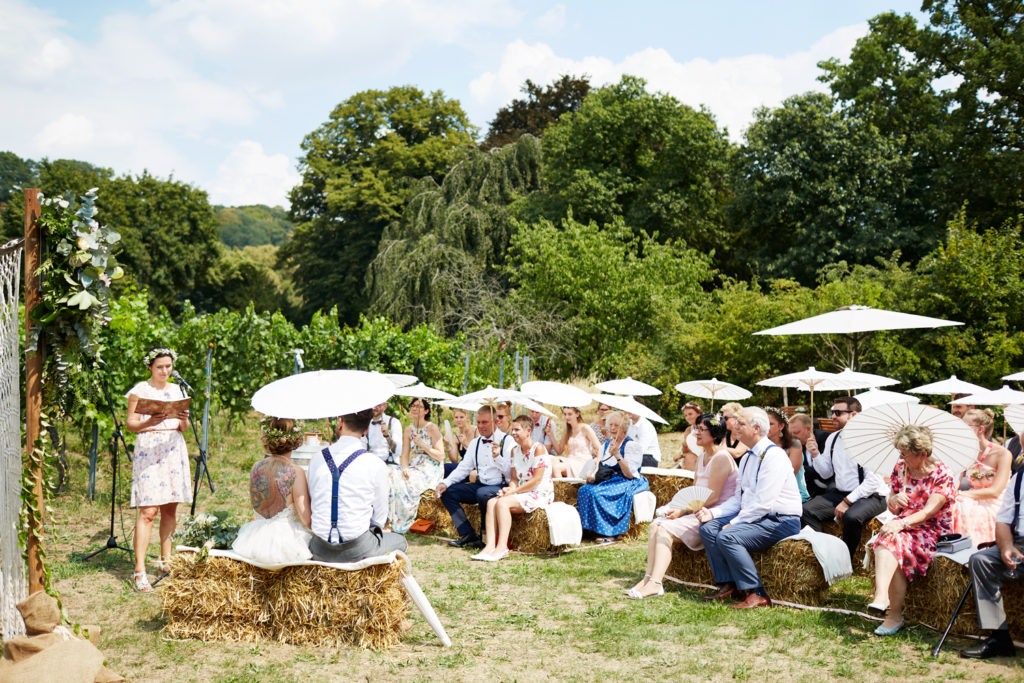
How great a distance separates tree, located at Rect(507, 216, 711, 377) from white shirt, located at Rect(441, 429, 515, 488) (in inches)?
611

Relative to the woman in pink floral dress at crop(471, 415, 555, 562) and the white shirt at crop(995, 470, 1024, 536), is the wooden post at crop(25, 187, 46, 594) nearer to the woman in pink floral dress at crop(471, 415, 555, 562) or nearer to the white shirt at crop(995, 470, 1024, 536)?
the woman in pink floral dress at crop(471, 415, 555, 562)

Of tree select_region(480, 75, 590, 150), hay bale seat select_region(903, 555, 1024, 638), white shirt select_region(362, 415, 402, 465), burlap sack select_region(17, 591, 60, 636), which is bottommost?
hay bale seat select_region(903, 555, 1024, 638)

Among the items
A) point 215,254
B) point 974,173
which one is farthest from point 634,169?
point 215,254

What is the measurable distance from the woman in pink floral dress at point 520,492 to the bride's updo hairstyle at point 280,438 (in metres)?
2.81

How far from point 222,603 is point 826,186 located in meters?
23.2

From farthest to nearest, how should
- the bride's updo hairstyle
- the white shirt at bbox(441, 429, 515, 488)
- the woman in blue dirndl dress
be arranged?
1. the woman in blue dirndl dress
2. the white shirt at bbox(441, 429, 515, 488)
3. the bride's updo hairstyle

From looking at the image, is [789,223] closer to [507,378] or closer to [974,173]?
[974,173]

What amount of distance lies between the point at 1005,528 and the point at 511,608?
349cm

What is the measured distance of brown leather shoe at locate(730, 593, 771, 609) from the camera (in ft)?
21.9

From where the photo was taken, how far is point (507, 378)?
20.4m

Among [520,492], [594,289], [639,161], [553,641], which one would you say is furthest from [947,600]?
[639,161]

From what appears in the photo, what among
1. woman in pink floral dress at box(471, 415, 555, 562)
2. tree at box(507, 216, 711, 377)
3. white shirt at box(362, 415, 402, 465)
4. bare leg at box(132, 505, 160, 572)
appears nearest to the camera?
bare leg at box(132, 505, 160, 572)

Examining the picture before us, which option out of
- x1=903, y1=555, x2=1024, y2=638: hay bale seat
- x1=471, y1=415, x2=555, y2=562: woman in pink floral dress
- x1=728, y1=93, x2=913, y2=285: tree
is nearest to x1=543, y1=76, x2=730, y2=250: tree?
x1=728, y1=93, x2=913, y2=285: tree

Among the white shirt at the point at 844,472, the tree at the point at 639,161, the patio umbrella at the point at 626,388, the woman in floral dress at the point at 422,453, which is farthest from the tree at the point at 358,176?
the white shirt at the point at 844,472
